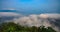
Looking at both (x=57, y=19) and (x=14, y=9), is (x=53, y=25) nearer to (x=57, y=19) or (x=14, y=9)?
(x=57, y=19)

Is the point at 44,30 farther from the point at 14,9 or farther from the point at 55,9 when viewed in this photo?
the point at 14,9

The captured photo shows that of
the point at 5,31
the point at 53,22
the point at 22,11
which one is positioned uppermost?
the point at 22,11

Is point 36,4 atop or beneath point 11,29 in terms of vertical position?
atop

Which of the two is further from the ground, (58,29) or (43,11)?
(43,11)

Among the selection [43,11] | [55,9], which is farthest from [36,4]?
[55,9]

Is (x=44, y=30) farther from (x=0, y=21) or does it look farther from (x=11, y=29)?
(x=0, y=21)

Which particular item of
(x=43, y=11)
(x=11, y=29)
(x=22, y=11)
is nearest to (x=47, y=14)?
(x=43, y=11)

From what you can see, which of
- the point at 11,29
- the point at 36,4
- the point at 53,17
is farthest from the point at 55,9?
the point at 11,29
